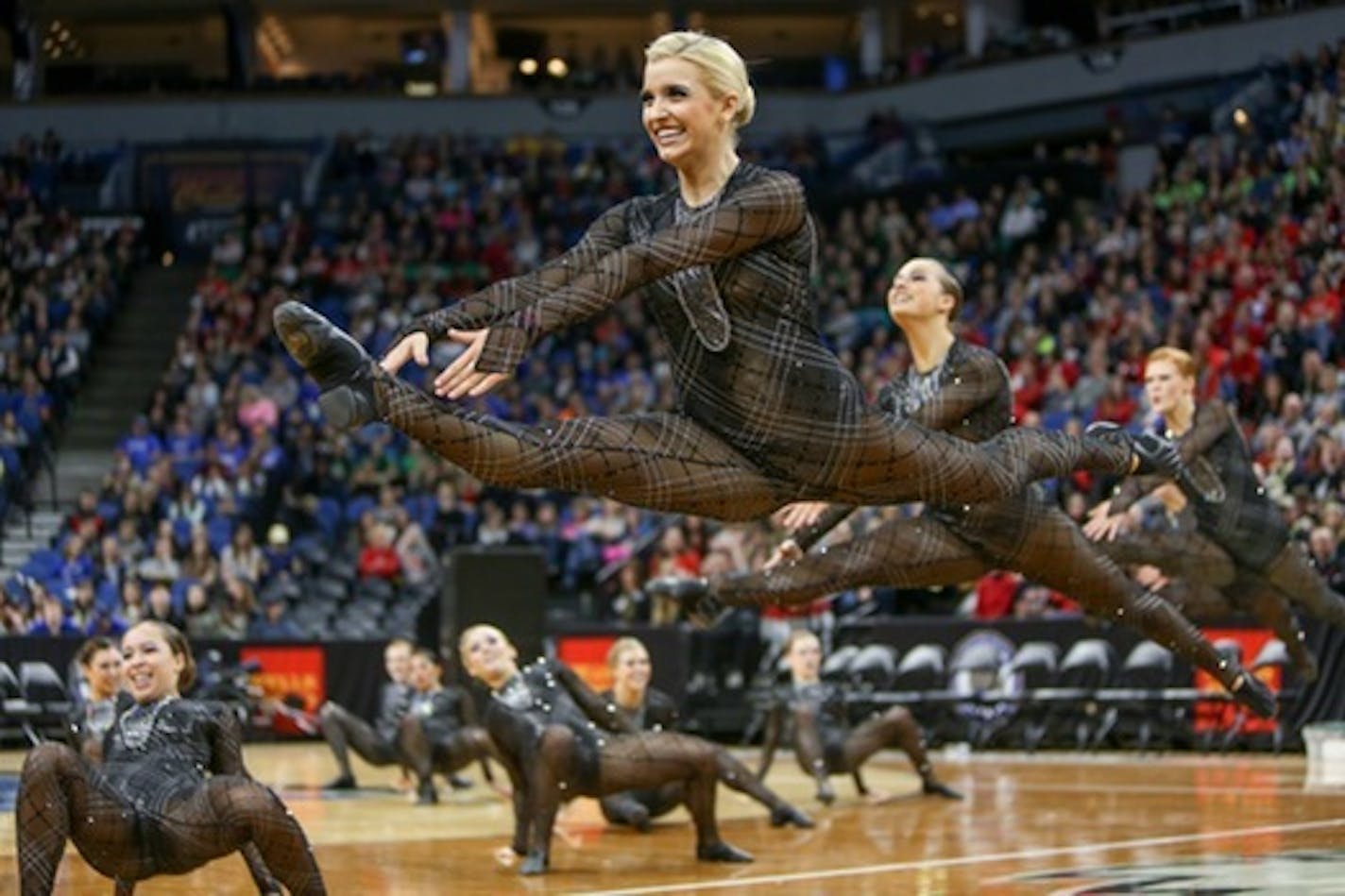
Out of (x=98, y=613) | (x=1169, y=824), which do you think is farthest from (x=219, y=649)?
(x=1169, y=824)

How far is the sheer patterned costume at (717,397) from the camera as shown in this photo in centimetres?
702

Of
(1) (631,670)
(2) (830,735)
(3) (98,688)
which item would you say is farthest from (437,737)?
(3) (98,688)

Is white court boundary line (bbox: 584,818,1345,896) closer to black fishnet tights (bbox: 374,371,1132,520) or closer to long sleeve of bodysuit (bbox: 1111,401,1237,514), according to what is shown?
long sleeve of bodysuit (bbox: 1111,401,1237,514)

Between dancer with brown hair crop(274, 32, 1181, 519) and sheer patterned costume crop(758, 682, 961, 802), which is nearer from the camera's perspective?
dancer with brown hair crop(274, 32, 1181, 519)

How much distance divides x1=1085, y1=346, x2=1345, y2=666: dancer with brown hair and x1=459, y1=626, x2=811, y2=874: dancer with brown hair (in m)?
2.48

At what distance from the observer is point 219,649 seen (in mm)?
22266

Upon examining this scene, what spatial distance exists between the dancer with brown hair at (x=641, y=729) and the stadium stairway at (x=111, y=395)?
1310 cm

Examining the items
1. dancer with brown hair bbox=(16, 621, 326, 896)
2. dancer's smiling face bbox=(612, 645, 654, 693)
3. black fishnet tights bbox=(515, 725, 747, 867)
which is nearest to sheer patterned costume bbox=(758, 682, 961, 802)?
dancer's smiling face bbox=(612, 645, 654, 693)

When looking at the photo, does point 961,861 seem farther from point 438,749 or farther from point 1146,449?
point 438,749

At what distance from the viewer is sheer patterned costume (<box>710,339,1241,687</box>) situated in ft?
32.1

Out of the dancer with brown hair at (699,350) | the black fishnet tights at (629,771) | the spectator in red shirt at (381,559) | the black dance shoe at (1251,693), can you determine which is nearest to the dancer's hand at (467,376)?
the dancer with brown hair at (699,350)

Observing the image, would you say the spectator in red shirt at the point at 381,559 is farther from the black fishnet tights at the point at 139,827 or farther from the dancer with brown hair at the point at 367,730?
the black fishnet tights at the point at 139,827

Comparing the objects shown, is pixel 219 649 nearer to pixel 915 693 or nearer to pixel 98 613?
pixel 98 613

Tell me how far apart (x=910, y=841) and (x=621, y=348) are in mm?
16116
